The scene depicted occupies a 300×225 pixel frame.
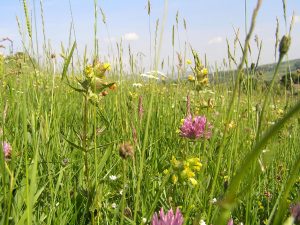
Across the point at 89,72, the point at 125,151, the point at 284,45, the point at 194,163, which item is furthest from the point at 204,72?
the point at 284,45

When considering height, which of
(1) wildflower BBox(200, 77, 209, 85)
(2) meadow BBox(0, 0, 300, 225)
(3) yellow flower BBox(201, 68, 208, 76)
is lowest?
(2) meadow BBox(0, 0, 300, 225)

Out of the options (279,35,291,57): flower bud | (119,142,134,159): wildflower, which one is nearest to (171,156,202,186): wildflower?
(119,142,134,159): wildflower

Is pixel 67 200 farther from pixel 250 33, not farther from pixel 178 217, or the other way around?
pixel 250 33

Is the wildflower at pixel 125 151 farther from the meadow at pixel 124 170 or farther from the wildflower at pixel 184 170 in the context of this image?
the wildflower at pixel 184 170

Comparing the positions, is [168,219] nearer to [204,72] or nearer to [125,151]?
[125,151]

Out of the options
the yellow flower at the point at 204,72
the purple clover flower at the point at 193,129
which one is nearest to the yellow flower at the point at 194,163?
the purple clover flower at the point at 193,129

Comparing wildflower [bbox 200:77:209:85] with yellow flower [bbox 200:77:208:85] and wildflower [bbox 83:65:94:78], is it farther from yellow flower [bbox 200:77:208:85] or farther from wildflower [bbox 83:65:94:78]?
wildflower [bbox 83:65:94:78]

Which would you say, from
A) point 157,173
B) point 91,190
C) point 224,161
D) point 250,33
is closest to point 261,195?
point 224,161

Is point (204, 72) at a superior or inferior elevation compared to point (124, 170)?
superior

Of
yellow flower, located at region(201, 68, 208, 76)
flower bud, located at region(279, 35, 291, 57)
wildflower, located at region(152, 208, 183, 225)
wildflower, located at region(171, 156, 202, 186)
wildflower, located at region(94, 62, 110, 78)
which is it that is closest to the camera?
flower bud, located at region(279, 35, 291, 57)

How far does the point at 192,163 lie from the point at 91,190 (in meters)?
0.36

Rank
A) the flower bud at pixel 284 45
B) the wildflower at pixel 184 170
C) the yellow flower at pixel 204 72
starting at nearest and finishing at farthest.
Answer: the flower bud at pixel 284 45 → the wildflower at pixel 184 170 → the yellow flower at pixel 204 72

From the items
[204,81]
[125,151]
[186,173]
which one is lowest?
[186,173]

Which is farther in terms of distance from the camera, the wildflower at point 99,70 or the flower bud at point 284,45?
the wildflower at point 99,70
